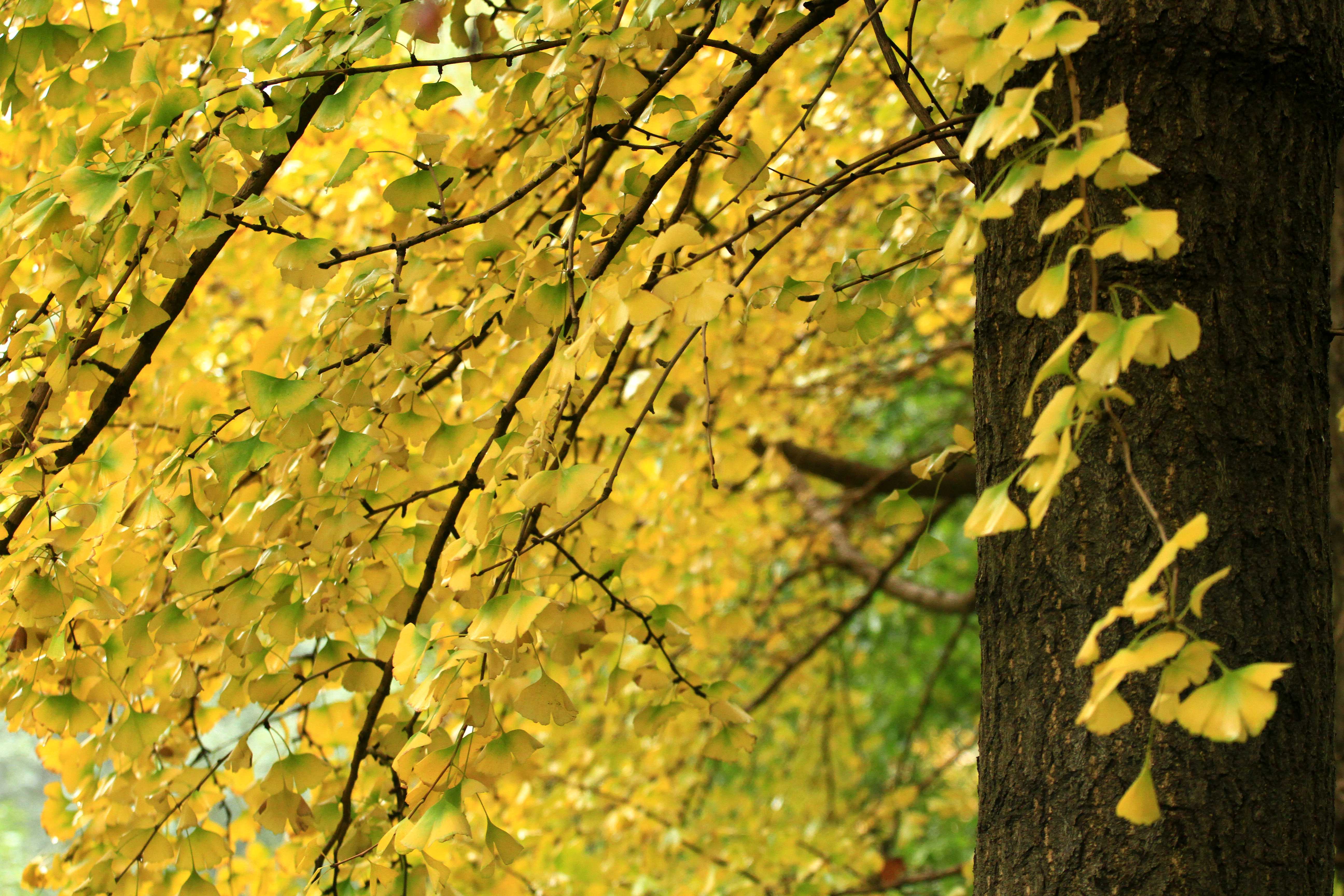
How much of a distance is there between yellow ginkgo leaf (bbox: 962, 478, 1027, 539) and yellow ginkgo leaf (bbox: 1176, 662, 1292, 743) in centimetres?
13


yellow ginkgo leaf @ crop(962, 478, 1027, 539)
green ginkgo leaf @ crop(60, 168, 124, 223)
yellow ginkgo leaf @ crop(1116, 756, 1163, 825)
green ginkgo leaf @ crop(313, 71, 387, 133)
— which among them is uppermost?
green ginkgo leaf @ crop(313, 71, 387, 133)

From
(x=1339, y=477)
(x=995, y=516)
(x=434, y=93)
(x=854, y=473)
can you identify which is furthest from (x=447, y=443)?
(x=854, y=473)

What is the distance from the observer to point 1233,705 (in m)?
0.58

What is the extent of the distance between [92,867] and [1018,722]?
1.03m

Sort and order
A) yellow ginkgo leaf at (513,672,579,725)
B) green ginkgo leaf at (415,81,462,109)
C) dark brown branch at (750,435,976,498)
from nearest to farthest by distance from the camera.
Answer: yellow ginkgo leaf at (513,672,579,725), green ginkgo leaf at (415,81,462,109), dark brown branch at (750,435,976,498)

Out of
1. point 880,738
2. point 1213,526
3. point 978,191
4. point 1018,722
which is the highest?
point 880,738

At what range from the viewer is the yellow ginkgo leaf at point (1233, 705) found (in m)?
0.56

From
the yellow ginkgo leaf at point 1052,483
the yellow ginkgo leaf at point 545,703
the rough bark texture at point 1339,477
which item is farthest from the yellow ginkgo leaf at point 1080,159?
the rough bark texture at point 1339,477

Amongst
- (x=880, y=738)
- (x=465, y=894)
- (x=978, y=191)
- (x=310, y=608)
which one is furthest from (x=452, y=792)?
(x=880, y=738)

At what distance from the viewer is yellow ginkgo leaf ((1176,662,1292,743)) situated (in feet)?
1.85

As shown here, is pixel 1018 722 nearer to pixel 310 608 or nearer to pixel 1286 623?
pixel 1286 623

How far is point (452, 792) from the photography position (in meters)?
0.85

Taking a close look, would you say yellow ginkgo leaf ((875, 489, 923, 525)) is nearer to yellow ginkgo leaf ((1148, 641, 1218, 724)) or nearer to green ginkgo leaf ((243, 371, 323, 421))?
yellow ginkgo leaf ((1148, 641, 1218, 724))

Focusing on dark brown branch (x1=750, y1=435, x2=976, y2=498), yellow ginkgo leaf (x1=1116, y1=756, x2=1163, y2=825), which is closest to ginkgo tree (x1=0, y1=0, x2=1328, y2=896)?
yellow ginkgo leaf (x1=1116, y1=756, x2=1163, y2=825)
